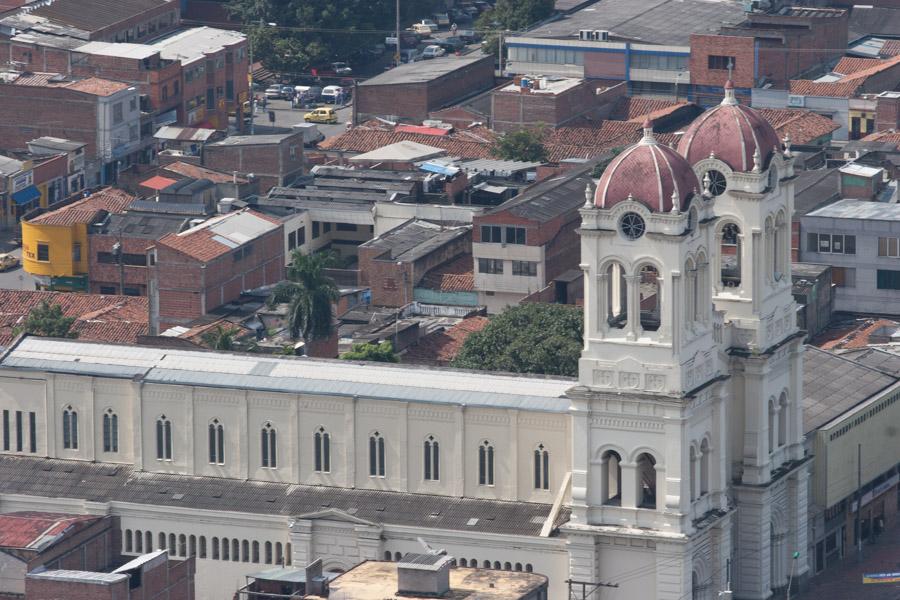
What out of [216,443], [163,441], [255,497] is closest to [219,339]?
[163,441]

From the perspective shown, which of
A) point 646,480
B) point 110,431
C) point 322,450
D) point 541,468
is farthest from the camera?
point 110,431

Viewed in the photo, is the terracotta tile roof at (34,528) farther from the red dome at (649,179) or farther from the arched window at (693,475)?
the red dome at (649,179)

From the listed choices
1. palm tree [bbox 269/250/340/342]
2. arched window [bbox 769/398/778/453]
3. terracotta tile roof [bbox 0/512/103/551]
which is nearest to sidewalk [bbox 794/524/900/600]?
arched window [bbox 769/398/778/453]

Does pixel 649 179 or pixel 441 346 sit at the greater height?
pixel 649 179

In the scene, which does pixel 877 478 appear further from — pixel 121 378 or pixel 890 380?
pixel 121 378

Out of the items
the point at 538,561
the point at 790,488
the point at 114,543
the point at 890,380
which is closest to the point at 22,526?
the point at 114,543

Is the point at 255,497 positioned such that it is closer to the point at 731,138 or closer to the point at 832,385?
the point at 731,138

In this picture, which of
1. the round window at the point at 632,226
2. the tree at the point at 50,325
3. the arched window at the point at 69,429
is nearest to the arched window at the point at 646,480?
the round window at the point at 632,226
